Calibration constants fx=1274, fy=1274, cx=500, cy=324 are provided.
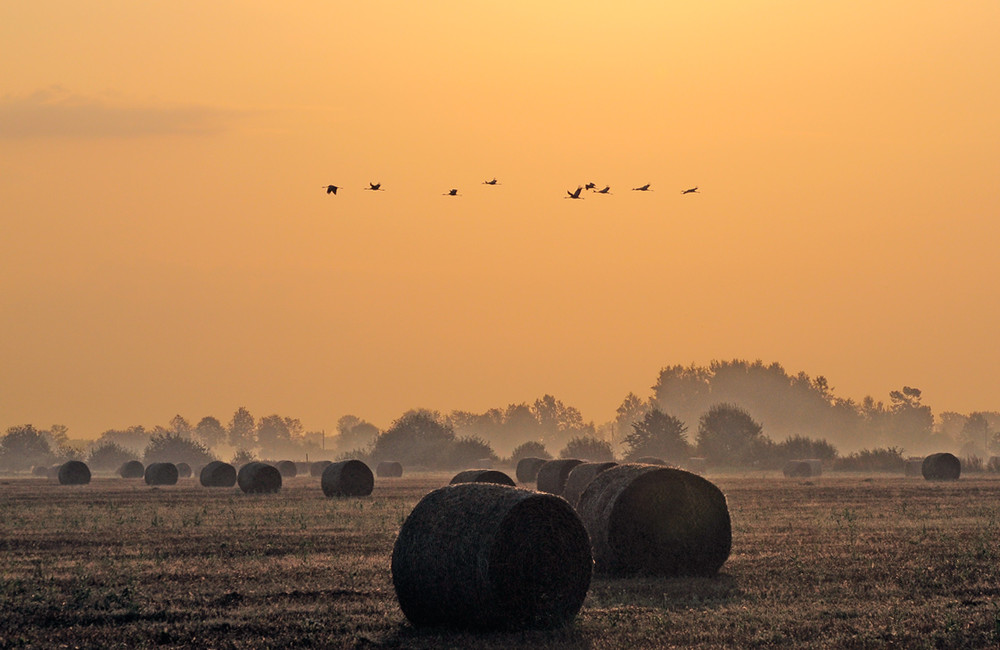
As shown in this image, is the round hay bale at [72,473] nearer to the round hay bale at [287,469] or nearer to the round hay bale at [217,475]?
the round hay bale at [217,475]

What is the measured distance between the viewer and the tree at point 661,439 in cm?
9781

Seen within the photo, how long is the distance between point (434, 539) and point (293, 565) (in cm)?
658

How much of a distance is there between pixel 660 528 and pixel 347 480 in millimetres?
27842

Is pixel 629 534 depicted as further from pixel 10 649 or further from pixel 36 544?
pixel 36 544

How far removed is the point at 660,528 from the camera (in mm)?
22125

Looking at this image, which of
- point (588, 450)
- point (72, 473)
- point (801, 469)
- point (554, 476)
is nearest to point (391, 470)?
point (588, 450)

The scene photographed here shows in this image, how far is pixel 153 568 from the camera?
21875mm

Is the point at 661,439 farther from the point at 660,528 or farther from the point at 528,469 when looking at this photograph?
the point at 660,528

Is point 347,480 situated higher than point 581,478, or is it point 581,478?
point 347,480

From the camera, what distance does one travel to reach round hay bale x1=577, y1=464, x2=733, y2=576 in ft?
71.6

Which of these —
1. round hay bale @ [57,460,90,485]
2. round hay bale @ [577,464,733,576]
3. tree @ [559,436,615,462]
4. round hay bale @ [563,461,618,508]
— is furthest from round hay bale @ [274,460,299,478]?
round hay bale @ [577,464,733,576]

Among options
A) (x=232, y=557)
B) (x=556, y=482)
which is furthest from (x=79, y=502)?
(x=232, y=557)

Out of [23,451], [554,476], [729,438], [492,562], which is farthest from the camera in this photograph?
[23,451]

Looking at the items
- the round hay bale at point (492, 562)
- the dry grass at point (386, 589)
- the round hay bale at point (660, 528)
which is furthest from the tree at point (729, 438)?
the round hay bale at point (492, 562)
